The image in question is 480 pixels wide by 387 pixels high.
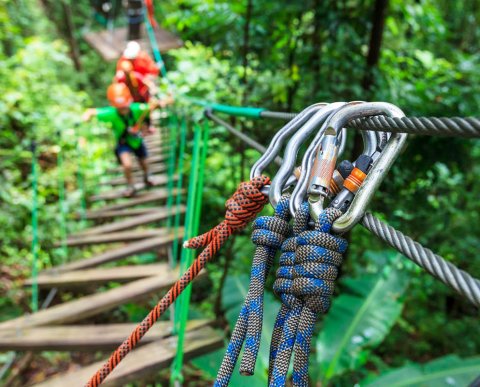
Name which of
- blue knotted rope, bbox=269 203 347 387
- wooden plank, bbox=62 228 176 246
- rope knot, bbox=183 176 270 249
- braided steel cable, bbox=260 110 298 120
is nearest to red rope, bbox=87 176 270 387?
rope knot, bbox=183 176 270 249

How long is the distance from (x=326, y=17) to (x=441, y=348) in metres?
3.10

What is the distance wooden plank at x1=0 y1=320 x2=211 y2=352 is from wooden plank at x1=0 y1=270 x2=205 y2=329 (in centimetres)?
5

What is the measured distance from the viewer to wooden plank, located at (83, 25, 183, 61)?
5289 mm

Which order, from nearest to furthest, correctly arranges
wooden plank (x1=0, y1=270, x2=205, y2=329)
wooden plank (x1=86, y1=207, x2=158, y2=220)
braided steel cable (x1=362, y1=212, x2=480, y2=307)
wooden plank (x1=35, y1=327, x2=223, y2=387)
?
braided steel cable (x1=362, y1=212, x2=480, y2=307)
wooden plank (x1=35, y1=327, x2=223, y2=387)
wooden plank (x1=0, y1=270, x2=205, y2=329)
wooden plank (x1=86, y1=207, x2=158, y2=220)

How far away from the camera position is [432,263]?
15.6 inches

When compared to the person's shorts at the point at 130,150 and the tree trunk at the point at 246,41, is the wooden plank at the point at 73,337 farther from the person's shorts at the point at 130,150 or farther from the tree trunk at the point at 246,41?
the person's shorts at the point at 130,150

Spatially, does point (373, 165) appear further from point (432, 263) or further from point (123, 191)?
point (123, 191)

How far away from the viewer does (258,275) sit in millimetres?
561

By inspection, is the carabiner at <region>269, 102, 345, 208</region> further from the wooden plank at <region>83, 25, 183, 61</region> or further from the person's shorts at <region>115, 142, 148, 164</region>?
the wooden plank at <region>83, 25, 183, 61</region>

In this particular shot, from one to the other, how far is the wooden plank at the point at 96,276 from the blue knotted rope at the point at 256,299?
146 centimetres

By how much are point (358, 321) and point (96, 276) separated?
4.55 feet

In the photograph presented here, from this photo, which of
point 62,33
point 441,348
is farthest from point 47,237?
point 62,33

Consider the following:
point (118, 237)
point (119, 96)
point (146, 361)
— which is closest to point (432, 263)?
point (146, 361)

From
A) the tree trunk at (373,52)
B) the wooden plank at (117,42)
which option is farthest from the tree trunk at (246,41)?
the wooden plank at (117,42)
